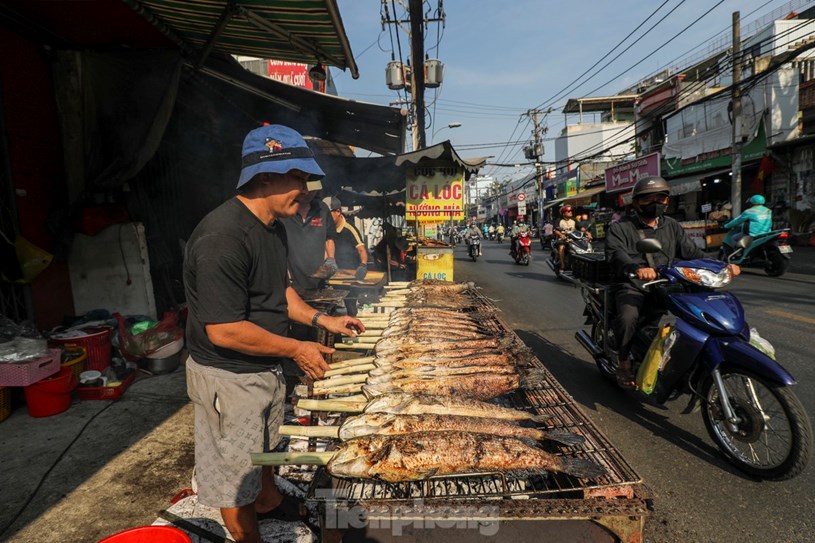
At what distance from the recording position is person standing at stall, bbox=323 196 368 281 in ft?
23.7

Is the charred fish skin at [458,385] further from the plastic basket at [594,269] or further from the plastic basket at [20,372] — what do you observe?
the plastic basket at [20,372]

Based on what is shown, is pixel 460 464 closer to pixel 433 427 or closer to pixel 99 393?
pixel 433 427

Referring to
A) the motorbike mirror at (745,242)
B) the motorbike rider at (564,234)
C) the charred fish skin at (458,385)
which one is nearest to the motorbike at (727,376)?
Result: the charred fish skin at (458,385)

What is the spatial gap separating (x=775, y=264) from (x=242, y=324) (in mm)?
12965

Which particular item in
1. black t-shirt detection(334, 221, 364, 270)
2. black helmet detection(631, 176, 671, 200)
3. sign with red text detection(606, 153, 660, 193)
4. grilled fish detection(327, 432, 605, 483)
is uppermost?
sign with red text detection(606, 153, 660, 193)

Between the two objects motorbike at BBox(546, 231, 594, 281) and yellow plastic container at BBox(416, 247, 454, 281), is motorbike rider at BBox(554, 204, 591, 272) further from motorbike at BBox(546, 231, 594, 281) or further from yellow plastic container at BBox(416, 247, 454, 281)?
yellow plastic container at BBox(416, 247, 454, 281)

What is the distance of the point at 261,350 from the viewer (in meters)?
1.98

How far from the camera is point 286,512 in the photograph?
8.78 ft

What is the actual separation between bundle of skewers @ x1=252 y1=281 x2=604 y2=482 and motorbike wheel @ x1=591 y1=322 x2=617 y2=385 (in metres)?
1.57

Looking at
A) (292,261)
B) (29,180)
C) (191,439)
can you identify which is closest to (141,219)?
(29,180)

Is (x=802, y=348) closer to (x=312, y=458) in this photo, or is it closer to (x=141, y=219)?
(x=312, y=458)

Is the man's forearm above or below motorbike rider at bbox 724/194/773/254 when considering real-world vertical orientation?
below

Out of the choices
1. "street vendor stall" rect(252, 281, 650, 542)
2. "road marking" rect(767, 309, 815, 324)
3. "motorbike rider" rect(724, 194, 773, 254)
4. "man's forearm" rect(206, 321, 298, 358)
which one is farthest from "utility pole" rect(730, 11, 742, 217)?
"man's forearm" rect(206, 321, 298, 358)

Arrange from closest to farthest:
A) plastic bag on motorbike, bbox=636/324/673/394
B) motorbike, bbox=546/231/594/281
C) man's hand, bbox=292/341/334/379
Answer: man's hand, bbox=292/341/334/379 < plastic bag on motorbike, bbox=636/324/673/394 < motorbike, bbox=546/231/594/281
